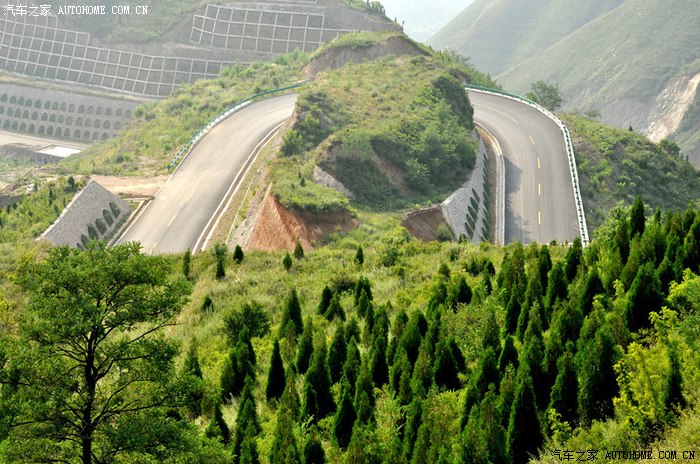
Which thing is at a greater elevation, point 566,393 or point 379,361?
point 566,393

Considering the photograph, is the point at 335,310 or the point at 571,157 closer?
the point at 335,310

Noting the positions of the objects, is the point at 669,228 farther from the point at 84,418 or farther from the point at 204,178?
the point at 204,178

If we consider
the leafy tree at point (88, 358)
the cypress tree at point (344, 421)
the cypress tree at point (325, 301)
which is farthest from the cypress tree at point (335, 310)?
the leafy tree at point (88, 358)

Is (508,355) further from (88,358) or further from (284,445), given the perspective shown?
(88,358)

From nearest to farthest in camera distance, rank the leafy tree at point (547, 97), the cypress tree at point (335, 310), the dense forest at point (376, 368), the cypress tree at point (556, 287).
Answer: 1. the dense forest at point (376, 368)
2. the cypress tree at point (556, 287)
3. the cypress tree at point (335, 310)
4. the leafy tree at point (547, 97)

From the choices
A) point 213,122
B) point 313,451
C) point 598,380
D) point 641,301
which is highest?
point 641,301

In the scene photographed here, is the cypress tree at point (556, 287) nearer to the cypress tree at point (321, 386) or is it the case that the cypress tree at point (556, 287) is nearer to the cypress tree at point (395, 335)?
the cypress tree at point (395, 335)

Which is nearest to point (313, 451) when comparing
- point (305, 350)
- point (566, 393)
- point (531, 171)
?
point (566, 393)
